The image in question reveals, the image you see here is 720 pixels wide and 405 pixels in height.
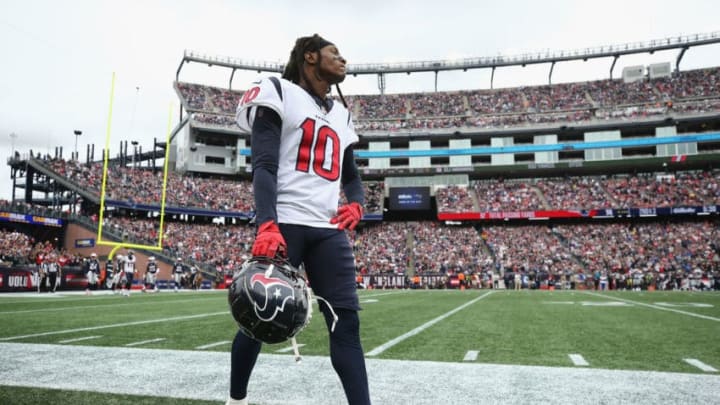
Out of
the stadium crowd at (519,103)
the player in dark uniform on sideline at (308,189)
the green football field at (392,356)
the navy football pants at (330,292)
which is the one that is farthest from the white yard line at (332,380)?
the stadium crowd at (519,103)

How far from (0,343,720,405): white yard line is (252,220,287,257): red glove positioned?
1376 mm

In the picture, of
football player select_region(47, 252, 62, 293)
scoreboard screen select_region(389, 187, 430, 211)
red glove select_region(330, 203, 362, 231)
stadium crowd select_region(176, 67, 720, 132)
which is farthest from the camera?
stadium crowd select_region(176, 67, 720, 132)

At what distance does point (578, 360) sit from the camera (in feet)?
15.3

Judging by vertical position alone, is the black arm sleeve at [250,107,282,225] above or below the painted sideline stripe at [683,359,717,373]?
above

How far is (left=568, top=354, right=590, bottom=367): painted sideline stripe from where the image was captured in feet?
14.6

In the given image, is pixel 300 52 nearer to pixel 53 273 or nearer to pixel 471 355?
pixel 471 355

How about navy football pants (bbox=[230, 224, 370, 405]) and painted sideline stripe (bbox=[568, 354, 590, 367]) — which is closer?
navy football pants (bbox=[230, 224, 370, 405])

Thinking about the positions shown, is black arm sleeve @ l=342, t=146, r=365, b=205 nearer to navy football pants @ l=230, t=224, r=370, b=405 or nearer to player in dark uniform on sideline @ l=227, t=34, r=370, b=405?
player in dark uniform on sideline @ l=227, t=34, r=370, b=405

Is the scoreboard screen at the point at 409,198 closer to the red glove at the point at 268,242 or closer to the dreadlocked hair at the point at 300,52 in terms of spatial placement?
the dreadlocked hair at the point at 300,52

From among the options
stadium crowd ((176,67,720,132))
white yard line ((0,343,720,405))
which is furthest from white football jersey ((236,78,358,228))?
stadium crowd ((176,67,720,132))

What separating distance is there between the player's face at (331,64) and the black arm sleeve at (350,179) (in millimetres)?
424

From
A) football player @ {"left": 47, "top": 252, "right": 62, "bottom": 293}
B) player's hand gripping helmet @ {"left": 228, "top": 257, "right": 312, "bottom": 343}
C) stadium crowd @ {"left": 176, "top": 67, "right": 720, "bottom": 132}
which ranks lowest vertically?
football player @ {"left": 47, "top": 252, "right": 62, "bottom": 293}

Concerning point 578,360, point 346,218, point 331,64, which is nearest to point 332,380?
point 346,218

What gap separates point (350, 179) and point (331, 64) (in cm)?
67
